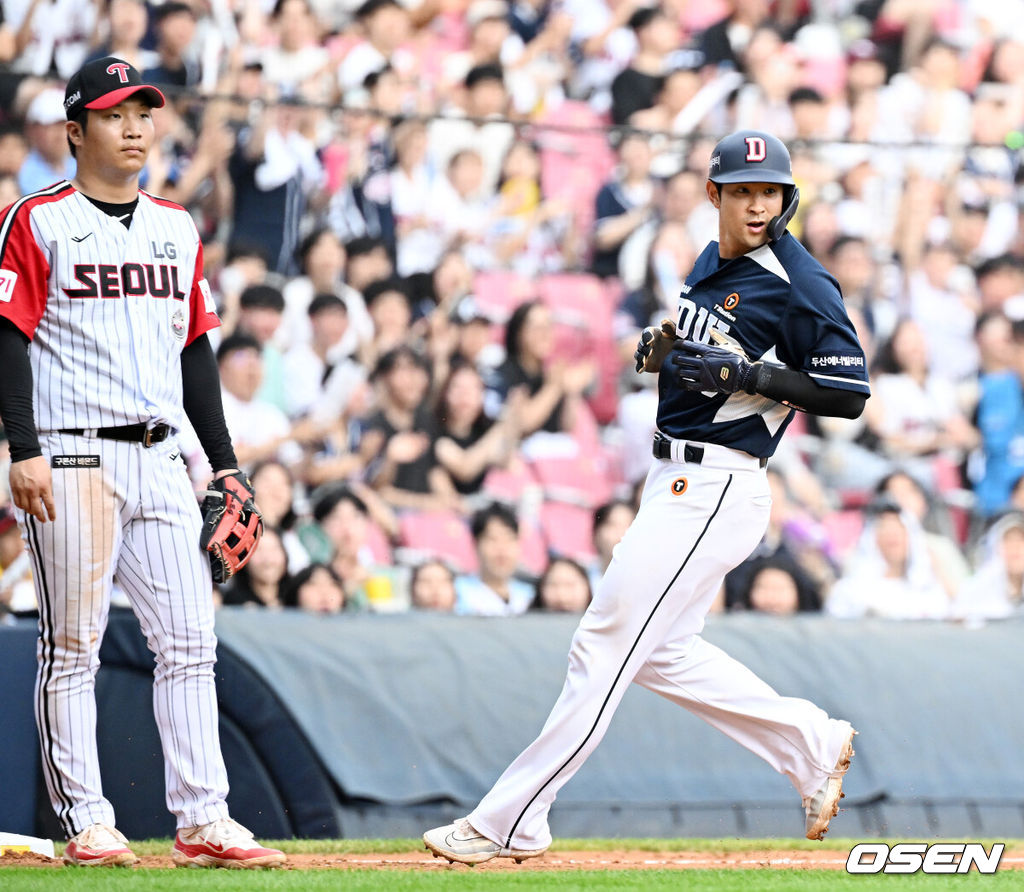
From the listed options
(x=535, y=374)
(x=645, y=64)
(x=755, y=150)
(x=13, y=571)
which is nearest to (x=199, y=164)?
(x=535, y=374)

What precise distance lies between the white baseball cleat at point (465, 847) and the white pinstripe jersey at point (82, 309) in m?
1.45

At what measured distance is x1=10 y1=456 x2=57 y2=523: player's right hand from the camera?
3.91 metres

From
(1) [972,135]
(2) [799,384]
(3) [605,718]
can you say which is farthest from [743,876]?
(1) [972,135]

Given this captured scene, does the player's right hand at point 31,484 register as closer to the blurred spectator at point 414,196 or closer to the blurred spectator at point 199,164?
the blurred spectator at point 199,164

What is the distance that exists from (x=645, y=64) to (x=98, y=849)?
21.8 ft

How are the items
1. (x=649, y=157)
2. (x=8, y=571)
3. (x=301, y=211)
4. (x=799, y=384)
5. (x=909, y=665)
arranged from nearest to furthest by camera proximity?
1. (x=799, y=384)
2. (x=909, y=665)
3. (x=8, y=571)
4. (x=301, y=211)
5. (x=649, y=157)

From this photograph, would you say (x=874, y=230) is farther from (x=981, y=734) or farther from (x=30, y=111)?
(x=30, y=111)

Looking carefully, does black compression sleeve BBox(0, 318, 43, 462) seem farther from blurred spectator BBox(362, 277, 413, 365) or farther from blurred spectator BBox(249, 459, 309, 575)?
blurred spectator BBox(362, 277, 413, 365)

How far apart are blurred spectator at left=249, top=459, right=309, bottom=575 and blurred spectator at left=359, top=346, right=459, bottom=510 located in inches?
23.3

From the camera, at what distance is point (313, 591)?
6.36 metres

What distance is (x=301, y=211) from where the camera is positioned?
7.71m

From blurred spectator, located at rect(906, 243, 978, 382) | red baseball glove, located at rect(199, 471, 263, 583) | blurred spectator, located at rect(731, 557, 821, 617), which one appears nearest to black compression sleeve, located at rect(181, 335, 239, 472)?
red baseball glove, located at rect(199, 471, 263, 583)

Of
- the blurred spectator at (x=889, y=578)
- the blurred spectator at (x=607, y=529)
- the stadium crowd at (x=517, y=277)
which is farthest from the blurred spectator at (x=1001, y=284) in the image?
the blurred spectator at (x=607, y=529)

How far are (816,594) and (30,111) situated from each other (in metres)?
4.63
